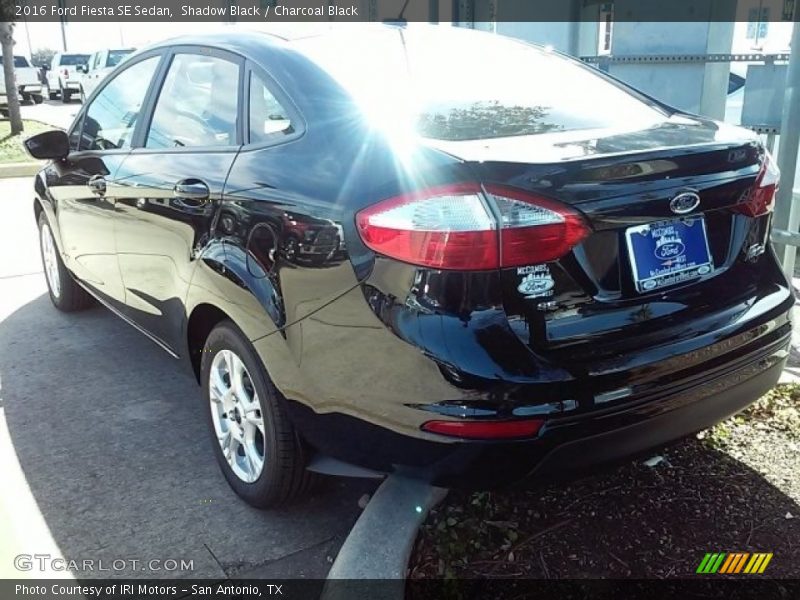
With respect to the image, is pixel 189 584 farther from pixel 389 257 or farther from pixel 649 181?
pixel 649 181

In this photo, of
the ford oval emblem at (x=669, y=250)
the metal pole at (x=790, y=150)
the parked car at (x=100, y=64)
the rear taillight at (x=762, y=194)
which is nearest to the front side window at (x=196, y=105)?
the ford oval emblem at (x=669, y=250)

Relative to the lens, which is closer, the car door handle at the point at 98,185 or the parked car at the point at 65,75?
the car door handle at the point at 98,185

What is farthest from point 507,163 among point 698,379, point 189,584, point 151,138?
point 151,138

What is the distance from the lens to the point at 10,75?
15.3 meters

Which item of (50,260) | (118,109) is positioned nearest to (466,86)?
(118,109)

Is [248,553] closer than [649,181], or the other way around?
[649,181]

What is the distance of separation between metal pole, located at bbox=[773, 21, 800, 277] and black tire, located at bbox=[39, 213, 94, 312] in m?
4.23

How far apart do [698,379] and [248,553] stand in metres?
1.60

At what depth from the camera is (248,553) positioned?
8.69 feet

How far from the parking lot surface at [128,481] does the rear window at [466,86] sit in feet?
4.84

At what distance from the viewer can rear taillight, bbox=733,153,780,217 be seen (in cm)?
241

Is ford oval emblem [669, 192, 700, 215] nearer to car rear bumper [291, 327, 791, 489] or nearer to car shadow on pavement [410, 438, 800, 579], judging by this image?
car rear bumper [291, 327, 791, 489]

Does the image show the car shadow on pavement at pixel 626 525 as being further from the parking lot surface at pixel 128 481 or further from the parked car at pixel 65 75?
the parked car at pixel 65 75

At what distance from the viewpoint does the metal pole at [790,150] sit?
13.6ft
